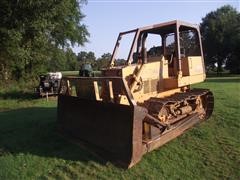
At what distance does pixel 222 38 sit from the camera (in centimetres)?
4684

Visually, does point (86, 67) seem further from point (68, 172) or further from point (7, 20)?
point (68, 172)

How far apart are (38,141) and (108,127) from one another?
203 cm

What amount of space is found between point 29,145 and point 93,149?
160 cm

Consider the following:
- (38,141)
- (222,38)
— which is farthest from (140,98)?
(222,38)

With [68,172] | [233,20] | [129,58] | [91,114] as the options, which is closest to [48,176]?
[68,172]

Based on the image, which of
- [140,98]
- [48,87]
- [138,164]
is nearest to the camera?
[138,164]

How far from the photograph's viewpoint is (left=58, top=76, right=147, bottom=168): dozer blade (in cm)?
627

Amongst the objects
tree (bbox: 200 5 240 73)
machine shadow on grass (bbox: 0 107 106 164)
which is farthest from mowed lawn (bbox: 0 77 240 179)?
tree (bbox: 200 5 240 73)

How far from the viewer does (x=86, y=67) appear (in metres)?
21.0

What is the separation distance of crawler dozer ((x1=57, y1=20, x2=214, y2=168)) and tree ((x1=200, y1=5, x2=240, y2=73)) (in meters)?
37.3

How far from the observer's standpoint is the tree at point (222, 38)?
45125 mm

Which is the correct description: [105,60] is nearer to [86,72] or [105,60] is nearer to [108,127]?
[86,72]

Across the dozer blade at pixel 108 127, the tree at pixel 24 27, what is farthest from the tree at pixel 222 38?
the dozer blade at pixel 108 127

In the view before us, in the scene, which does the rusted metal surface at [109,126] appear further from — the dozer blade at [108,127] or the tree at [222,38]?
the tree at [222,38]
